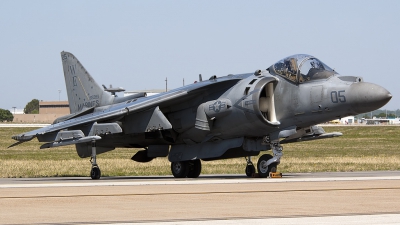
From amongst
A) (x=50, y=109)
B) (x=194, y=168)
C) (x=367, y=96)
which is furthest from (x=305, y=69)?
(x=50, y=109)

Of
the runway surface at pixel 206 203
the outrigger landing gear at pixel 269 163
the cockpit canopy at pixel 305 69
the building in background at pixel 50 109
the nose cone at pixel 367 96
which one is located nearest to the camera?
the runway surface at pixel 206 203

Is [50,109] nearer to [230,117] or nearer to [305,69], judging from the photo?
[230,117]

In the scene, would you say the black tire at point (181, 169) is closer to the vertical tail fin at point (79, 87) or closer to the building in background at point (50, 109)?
the vertical tail fin at point (79, 87)

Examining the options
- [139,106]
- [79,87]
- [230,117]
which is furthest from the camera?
[79,87]

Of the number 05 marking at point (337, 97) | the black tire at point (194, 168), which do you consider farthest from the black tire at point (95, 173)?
the number 05 marking at point (337, 97)

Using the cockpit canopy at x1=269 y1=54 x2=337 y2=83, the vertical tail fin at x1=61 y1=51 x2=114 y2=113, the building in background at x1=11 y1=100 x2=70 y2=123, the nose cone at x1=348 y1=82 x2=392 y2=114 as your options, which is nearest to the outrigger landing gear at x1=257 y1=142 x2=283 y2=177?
the cockpit canopy at x1=269 y1=54 x2=337 y2=83

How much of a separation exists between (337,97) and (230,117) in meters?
3.11

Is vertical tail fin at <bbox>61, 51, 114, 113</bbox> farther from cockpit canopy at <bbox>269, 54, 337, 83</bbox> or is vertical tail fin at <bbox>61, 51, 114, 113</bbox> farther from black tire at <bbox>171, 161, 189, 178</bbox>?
cockpit canopy at <bbox>269, 54, 337, 83</bbox>

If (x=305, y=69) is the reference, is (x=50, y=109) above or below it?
above

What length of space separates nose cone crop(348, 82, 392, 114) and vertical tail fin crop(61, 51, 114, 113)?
29.9 ft

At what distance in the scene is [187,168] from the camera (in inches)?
830

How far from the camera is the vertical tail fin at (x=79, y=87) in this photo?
23922 mm

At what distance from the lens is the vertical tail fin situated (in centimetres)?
2392

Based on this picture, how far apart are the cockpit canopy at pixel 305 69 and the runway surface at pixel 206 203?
3.56m
